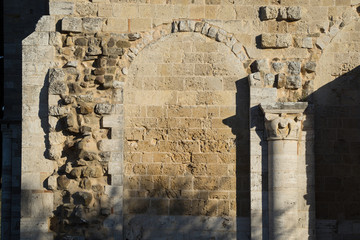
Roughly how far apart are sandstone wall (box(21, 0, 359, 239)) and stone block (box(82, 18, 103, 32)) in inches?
0.6

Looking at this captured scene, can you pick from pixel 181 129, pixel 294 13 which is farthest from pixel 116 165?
pixel 294 13

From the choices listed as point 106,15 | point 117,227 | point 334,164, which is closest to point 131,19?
point 106,15

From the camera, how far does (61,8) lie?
404 inches

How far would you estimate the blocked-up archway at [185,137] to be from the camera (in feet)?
33.0

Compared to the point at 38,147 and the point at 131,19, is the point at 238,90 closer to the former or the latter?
the point at 131,19

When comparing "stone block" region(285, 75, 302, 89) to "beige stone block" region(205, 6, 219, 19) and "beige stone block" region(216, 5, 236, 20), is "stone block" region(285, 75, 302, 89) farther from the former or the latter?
"beige stone block" region(205, 6, 219, 19)

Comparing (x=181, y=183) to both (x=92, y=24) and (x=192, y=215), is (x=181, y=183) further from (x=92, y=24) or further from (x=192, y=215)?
(x=92, y=24)

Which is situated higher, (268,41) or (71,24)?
(71,24)

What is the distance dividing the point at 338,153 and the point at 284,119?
3.45ft

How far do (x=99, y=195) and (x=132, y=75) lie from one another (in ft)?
5.93

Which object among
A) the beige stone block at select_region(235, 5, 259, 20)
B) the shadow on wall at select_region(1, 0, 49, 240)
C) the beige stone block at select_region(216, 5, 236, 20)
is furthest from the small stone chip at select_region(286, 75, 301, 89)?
the shadow on wall at select_region(1, 0, 49, 240)

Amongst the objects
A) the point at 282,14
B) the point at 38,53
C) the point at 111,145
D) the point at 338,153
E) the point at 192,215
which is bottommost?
the point at 192,215

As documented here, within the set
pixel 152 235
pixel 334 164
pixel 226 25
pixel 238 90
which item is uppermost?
pixel 226 25

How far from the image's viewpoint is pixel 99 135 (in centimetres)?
1009
